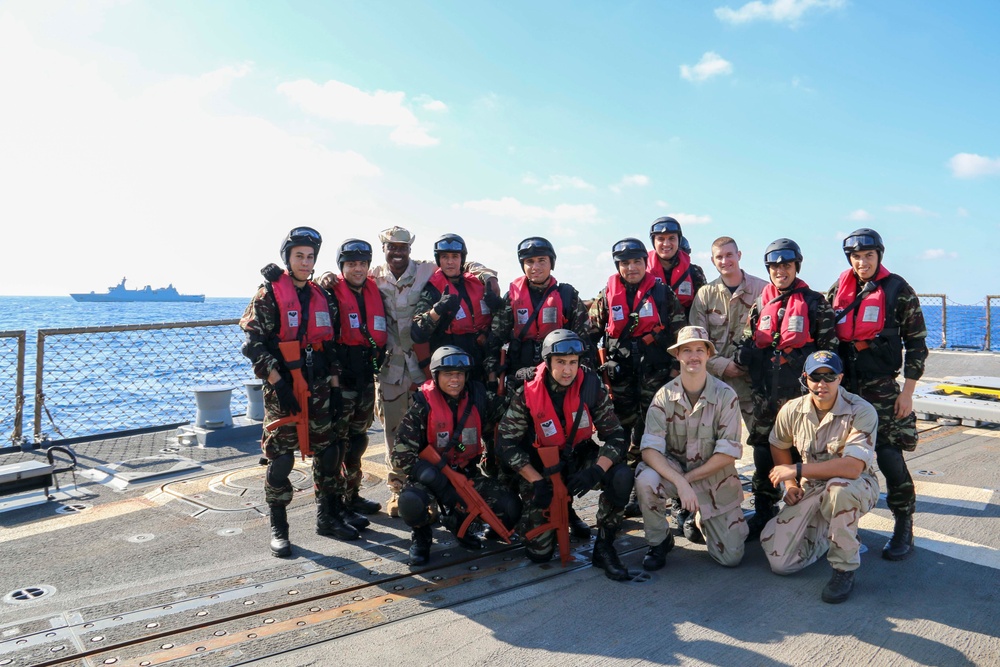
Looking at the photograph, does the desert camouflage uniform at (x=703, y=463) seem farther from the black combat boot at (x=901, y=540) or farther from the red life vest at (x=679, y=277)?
the red life vest at (x=679, y=277)

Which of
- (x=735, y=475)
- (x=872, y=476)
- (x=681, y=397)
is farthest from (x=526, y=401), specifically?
(x=872, y=476)

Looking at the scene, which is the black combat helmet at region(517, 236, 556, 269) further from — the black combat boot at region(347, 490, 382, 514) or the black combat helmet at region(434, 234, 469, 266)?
the black combat boot at region(347, 490, 382, 514)

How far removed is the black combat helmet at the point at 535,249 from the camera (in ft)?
17.5

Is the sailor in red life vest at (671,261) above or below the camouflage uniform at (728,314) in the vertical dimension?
above

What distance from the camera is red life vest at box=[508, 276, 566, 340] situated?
5289mm

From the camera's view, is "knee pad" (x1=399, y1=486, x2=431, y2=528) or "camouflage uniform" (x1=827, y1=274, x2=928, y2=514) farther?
"camouflage uniform" (x1=827, y1=274, x2=928, y2=514)

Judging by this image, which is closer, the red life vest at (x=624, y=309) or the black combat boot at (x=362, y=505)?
the red life vest at (x=624, y=309)

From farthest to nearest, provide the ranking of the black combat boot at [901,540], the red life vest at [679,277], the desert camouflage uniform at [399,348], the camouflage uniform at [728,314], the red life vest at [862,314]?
the red life vest at [679,277] → the desert camouflage uniform at [399,348] → the camouflage uniform at [728,314] → the red life vest at [862,314] → the black combat boot at [901,540]

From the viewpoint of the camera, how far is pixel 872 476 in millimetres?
4266

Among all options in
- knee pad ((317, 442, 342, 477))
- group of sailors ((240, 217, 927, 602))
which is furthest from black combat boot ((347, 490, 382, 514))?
knee pad ((317, 442, 342, 477))

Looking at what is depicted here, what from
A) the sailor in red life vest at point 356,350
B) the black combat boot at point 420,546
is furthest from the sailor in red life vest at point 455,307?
the black combat boot at point 420,546

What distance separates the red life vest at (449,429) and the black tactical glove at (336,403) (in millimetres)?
722

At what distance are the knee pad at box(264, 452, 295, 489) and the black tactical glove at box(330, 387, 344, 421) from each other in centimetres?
45

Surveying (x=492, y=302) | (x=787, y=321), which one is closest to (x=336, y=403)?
(x=492, y=302)
